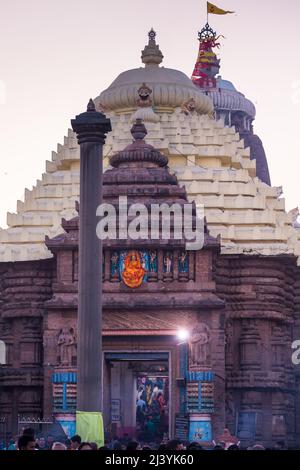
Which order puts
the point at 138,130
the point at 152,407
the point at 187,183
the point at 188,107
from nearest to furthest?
the point at 138,130
the point at 187,183
the point at 152,407
the point at 188,107

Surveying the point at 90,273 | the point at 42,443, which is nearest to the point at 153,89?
the point at 42,443

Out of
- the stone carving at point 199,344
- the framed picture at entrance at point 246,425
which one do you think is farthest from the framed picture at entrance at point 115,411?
the stone carving at point 199,344

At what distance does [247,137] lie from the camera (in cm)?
10131

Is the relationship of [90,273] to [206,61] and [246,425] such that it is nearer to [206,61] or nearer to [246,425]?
[246,425]

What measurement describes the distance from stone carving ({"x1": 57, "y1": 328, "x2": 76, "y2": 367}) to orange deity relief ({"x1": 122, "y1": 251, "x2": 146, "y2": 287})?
257cm

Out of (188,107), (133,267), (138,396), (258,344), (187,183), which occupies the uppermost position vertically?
(188,107)

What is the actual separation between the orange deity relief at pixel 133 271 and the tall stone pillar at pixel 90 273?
955 cm

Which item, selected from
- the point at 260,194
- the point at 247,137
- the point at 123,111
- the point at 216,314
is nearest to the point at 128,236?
the point at 216,314

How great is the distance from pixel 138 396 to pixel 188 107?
1291cm

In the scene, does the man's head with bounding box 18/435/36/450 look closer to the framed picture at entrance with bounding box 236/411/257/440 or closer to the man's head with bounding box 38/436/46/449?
the man's head with bounding box 38/436/46/449

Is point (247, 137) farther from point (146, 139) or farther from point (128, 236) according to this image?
point (128, 236)

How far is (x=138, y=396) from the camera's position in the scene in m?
62.0
